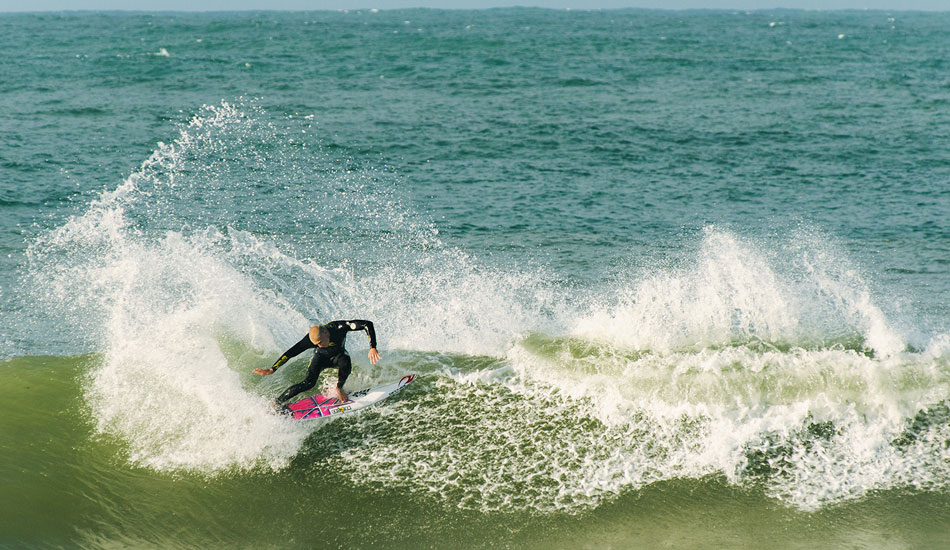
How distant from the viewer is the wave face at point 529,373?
32.5 ft

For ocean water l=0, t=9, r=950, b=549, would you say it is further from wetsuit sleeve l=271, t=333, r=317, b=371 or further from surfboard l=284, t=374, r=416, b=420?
wetsuit sleeve l=271, t=333, r=317, b=371

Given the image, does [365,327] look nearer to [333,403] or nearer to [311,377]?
[311,377]

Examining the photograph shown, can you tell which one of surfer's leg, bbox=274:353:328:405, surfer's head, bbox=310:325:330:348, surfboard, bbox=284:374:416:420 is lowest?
surfboard, bbox=284:374:416:420

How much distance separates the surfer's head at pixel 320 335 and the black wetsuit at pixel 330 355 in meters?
0.14

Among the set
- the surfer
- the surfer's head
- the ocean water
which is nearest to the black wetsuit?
the surfer

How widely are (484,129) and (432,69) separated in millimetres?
17339

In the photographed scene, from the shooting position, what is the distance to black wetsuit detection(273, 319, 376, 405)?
34.9ft

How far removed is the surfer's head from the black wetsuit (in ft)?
0.47

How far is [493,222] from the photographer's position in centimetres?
1959

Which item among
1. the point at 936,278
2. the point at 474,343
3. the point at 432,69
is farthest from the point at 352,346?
the point at 432,69

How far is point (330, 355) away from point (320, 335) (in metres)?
0.48

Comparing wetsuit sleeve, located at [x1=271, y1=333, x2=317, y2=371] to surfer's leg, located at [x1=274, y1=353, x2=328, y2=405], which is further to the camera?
surfer's leg, located at [x1=274, y1=353, x2=328, y2=405]

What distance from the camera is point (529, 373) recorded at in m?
11.8

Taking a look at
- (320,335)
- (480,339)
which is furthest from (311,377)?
(480,339)
